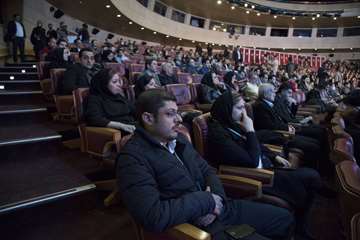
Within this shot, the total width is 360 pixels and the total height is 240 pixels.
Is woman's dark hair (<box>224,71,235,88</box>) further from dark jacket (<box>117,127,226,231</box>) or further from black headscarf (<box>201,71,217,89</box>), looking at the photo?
dark jacket (<box>117,127,226,231</box>)

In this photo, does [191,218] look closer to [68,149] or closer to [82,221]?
[82,221]

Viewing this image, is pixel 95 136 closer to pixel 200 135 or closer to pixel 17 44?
pixel 200 135

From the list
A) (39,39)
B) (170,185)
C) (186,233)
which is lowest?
(186,233)

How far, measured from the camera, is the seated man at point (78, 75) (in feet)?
10.2

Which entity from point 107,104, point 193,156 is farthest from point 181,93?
point 193,156

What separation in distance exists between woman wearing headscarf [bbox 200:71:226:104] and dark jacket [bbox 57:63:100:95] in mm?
1631

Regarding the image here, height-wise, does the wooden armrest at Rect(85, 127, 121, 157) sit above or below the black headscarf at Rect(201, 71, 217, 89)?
below

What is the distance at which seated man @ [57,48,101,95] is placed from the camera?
310cm

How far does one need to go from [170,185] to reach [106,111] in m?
1.32

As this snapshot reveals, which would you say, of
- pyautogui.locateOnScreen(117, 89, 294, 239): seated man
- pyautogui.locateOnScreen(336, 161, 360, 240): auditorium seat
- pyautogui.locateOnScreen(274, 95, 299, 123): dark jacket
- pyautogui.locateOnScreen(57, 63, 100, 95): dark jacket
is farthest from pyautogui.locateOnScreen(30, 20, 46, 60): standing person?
pyautogui.locateOnScreen(336, 161, 360, 240): auditorium seat

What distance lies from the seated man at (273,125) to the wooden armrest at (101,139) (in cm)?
157

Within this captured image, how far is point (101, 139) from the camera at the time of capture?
2.12 meters

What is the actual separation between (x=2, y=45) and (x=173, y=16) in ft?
36.2

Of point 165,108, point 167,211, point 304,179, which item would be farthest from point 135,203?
point 304,179
